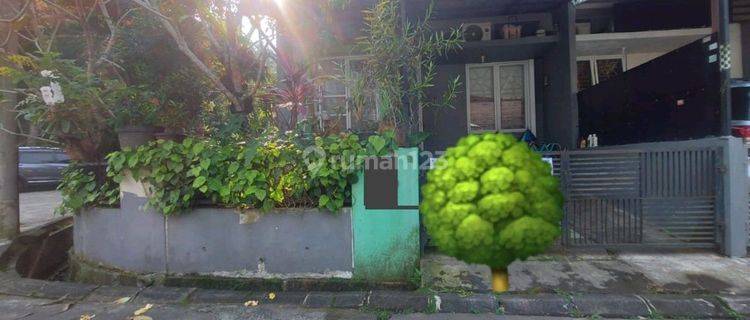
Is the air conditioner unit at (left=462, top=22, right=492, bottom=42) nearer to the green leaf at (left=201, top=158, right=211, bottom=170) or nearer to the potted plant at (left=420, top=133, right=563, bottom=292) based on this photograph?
the green leaf at (left=201, top=158, right=211, bottom=170)

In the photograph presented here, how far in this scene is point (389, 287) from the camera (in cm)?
447

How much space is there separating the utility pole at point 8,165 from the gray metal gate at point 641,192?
6949 mm

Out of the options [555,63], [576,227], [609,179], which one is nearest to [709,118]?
[609,179]

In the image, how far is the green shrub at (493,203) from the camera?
1.19 metres

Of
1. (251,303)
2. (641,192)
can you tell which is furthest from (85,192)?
(641,192)

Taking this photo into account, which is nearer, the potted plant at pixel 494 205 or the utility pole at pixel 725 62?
the potted plant at pixel 494 205

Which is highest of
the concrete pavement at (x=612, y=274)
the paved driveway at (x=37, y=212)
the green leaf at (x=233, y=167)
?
the green leaf at (x=233, y=167)

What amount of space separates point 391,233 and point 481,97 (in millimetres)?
5100

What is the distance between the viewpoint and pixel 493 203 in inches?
48.3

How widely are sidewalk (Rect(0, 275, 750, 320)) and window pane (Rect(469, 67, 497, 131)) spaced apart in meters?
5.31

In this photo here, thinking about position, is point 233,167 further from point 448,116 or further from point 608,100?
point 608,100

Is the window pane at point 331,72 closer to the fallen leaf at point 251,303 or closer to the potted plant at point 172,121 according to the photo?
the potted plant at point 172,121

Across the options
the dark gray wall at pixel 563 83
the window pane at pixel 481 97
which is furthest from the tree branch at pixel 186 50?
the dark gray wall at pixel 563 83

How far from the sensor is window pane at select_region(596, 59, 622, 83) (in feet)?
30.6
